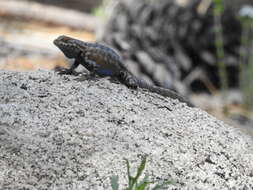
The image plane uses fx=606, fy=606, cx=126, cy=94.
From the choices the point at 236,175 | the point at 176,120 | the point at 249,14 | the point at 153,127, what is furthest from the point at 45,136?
the point at 249,14

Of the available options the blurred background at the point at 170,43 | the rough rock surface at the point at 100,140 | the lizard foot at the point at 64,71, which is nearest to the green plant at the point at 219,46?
the blurred background at the point at 170,43

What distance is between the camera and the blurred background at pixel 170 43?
31.5 ft

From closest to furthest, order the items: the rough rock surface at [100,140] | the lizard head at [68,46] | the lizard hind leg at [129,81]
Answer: the rough rock surface at [100,140] < the lizard hind leg at [129,81] < the lizard head at [68,46]

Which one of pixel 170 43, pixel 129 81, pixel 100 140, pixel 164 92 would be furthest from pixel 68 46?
pixel 170 43

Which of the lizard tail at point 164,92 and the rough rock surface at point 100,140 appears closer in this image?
the rough rock surface at point 100,140

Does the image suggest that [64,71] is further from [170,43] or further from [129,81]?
[170,43]

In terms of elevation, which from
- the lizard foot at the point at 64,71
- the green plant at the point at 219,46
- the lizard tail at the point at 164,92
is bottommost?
the lizard foot at the point at 64,71

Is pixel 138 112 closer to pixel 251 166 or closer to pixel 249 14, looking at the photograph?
pixel 251 166

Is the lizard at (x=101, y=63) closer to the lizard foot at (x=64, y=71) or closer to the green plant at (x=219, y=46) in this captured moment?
the lizard foot at (x=64, y=71)

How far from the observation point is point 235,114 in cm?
935

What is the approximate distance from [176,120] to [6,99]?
3.12ft

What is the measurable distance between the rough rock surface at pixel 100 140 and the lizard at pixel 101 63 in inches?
8.9

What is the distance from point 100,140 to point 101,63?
0.99 meters

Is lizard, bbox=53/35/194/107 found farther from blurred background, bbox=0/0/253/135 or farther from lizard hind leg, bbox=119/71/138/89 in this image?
blurred background, bbox=0/0/253/135
